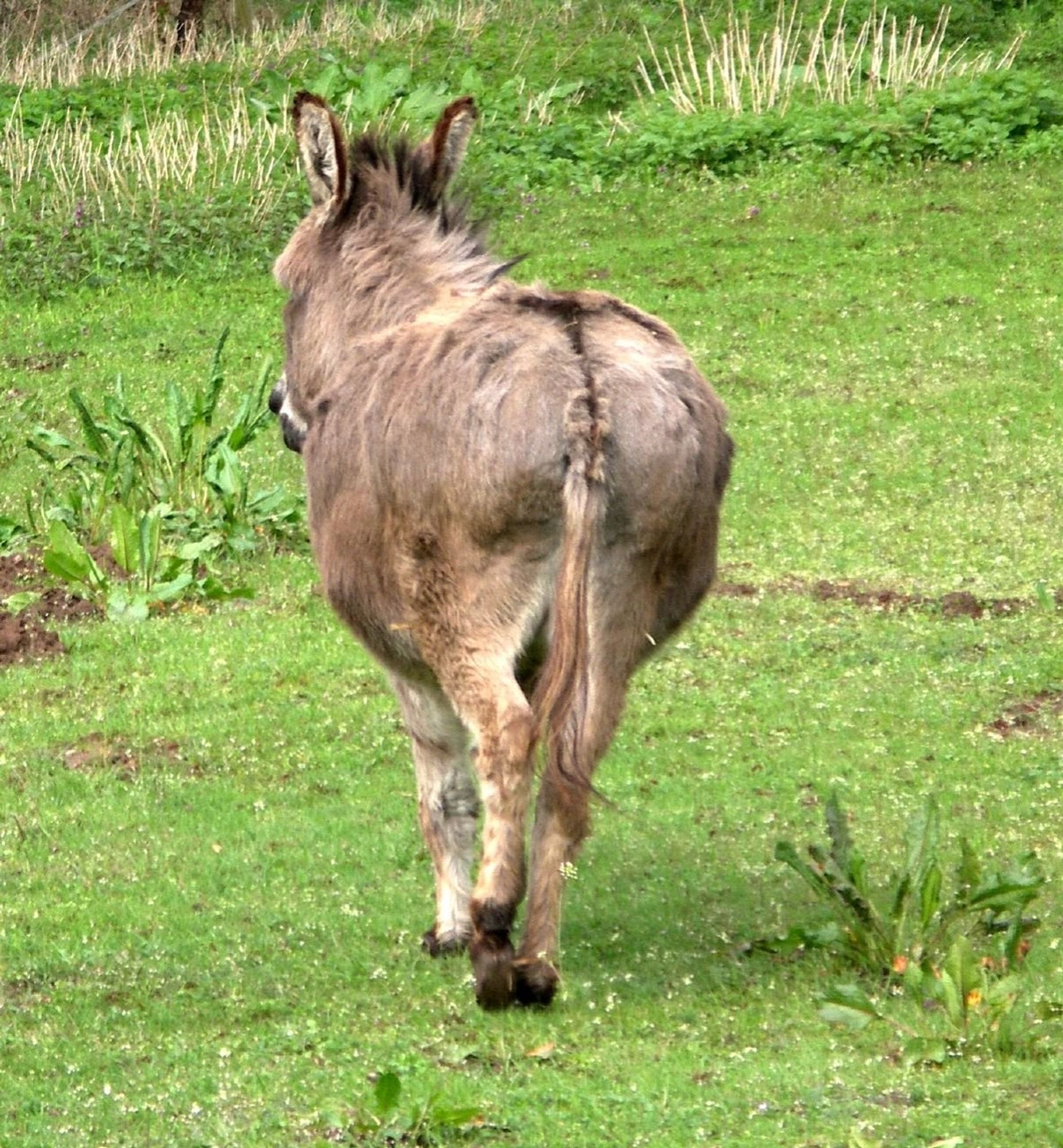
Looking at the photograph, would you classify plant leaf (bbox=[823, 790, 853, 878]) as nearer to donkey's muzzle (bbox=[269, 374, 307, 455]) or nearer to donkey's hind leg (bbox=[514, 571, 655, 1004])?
donkey's hind leg (bbox=[514, 571, 655, 1004])

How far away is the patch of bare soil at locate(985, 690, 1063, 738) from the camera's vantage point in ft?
26.8

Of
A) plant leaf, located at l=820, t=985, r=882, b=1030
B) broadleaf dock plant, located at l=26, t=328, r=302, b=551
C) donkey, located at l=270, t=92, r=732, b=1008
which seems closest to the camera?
plant leaf, located at l=820, t=985, r=882, b=1030

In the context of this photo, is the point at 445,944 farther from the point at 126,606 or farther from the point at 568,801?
the point at 126,606

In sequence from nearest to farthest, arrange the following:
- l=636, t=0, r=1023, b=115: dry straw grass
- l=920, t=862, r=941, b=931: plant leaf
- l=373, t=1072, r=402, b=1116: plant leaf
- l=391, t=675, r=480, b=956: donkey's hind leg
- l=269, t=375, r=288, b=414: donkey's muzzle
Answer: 1. l=373, t=1072, r=402, b=1116: plant leaf
2. l=920, t=862, r=941, b=931: plant leaf
3. l=391, t=675, r=480, b=956: donkey's hind leg
4. l=269, t=375, r=288, b=414: donkey's muzzle
5. l=636, t=0, r=1023, b=115: dry straw grass

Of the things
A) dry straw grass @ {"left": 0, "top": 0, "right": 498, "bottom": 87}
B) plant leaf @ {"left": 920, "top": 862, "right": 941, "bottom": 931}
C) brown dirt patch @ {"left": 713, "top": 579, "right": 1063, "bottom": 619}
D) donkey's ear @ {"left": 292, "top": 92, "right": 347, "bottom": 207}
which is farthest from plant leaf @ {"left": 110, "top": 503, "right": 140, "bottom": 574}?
dry straw grass @ {"left": 0, "top": 0, "right": 498, "bottom": 87}

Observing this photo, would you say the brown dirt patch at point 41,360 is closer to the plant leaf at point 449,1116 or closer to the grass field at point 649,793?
the grass field at point 649,793

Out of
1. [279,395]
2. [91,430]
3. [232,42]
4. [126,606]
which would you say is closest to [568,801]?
[279,395]

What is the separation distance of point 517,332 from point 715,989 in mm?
2022

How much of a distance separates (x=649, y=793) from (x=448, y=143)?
2.75m

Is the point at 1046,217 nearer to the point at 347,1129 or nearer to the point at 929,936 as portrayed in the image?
the point at 929,936

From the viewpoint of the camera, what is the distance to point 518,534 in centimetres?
516

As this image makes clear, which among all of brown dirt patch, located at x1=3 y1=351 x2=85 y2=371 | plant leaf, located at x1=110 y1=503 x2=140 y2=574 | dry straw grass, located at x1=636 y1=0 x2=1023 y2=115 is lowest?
brown dirt patch, located at x1=3 y1=351 x2=85 y2=371

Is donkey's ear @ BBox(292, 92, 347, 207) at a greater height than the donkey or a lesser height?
greater

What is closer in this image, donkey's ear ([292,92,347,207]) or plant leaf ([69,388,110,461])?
donkey's ear ([292,92,347,207])
